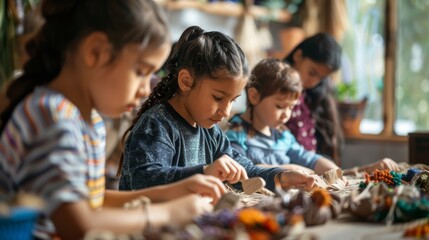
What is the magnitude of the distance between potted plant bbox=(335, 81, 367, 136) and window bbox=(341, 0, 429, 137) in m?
0.15

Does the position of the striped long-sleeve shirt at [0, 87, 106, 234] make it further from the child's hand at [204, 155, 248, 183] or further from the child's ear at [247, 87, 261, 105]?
the child's ear at [247, 87, 261, 105]

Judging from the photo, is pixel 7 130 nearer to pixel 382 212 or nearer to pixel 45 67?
pixel 45 67

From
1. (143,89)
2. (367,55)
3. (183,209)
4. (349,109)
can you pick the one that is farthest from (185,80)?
(367,55)

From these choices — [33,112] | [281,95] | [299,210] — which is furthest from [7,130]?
[281,95]

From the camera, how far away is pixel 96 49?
0.98 m

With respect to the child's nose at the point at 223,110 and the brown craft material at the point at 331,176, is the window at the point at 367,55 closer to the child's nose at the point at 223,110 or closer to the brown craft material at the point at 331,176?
the brown craft material at the point at 331,176

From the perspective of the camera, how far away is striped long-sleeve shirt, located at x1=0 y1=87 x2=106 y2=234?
2.81ft

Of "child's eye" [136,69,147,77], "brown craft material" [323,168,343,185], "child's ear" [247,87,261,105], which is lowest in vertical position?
"brown craft material" [323,168,343,185]

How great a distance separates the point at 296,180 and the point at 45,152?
74 centimetres

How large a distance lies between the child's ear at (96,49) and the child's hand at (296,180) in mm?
648

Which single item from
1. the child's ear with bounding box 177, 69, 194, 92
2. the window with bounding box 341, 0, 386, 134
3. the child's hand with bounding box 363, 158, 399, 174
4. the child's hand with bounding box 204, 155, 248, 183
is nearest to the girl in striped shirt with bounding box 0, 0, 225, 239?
the child's hand with bounding box 204, 155, 248, 183

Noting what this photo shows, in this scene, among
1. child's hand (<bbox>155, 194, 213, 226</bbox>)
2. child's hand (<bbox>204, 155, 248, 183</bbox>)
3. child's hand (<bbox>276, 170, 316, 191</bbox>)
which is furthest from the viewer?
child's hand (<bbox>276, 170, 316, 191</bbox>)

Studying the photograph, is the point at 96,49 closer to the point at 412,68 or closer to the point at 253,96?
the point at 253,96

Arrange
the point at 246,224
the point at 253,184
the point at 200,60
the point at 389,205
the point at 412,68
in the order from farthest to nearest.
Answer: the point at 412,68 < the point at 200,60 < the point at 253,184 < the point at 389,205 < the point at 246,224
